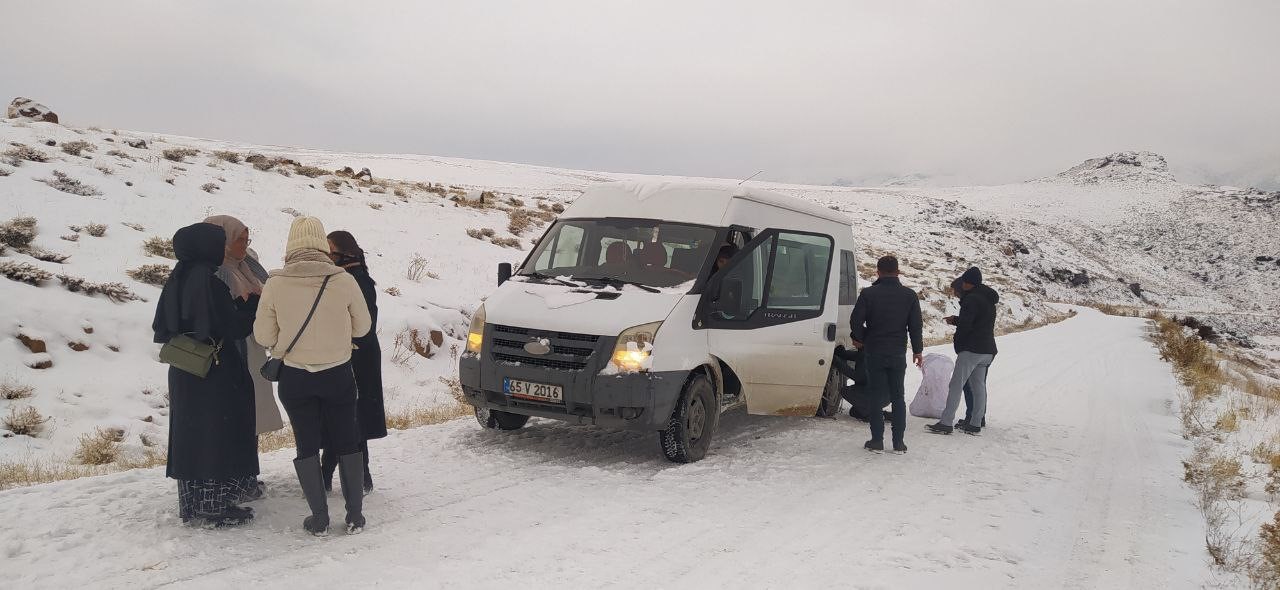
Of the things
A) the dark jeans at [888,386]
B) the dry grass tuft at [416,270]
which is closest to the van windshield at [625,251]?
the dark jeans at [888,386]

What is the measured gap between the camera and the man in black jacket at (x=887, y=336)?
7.68m

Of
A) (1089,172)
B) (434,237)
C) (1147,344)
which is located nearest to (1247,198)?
(1089,172)

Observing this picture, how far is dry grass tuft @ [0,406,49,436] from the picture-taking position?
783 centimetres

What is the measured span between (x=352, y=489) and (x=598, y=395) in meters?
2.08

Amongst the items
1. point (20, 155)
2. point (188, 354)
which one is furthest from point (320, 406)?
point (20, 155)

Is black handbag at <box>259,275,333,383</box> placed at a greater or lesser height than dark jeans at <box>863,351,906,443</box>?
greater

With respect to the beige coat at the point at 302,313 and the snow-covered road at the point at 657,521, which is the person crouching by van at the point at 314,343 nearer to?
the beige coat at the point at 302,313

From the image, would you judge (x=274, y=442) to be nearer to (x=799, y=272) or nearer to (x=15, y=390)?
A: (x=15, y=390)

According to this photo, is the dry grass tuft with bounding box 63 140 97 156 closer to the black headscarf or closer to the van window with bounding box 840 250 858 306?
the black headscarf

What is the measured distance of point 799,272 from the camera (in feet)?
26.4

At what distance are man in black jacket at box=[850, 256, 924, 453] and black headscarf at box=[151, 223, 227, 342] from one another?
574cm

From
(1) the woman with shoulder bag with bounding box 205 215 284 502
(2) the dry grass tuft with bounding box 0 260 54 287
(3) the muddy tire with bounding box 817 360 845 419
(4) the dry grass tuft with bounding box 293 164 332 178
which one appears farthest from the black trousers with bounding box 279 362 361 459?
(4) the dry grass tuft with bounding box 293 164 332 178

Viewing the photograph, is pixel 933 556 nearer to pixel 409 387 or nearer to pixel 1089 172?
pixel 409 387

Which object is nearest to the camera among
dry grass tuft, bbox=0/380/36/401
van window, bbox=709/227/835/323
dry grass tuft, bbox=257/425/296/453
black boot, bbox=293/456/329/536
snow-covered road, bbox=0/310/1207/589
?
snow-covered road, bbox=0/310/1207/589
